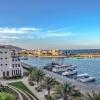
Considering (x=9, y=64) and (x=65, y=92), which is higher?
(x=9, y=64)

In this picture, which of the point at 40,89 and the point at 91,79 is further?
the point at 91,79

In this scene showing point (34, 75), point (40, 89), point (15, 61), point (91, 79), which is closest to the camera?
point (40, 89)

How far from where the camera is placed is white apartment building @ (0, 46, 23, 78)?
94.9 m

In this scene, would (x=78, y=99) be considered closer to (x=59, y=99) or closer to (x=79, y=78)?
(x=59, y=99)

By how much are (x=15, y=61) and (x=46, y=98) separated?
36.2 meters

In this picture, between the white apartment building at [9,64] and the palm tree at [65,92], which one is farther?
the white apartment building at [9,64]

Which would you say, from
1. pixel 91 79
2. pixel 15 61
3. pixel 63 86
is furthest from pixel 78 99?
pixel 91 79

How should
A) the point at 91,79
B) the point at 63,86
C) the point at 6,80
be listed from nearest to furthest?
1. the point at 63,86
2. the point at 6,80
3. the point at 91,79

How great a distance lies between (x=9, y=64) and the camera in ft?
316

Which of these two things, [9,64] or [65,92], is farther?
[9,64]

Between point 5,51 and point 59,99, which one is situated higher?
point 5,51

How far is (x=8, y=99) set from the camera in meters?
40.2

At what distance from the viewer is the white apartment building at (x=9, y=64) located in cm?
9494

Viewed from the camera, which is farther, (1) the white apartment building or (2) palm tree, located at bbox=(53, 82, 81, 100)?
A: (1) the white apartment building
